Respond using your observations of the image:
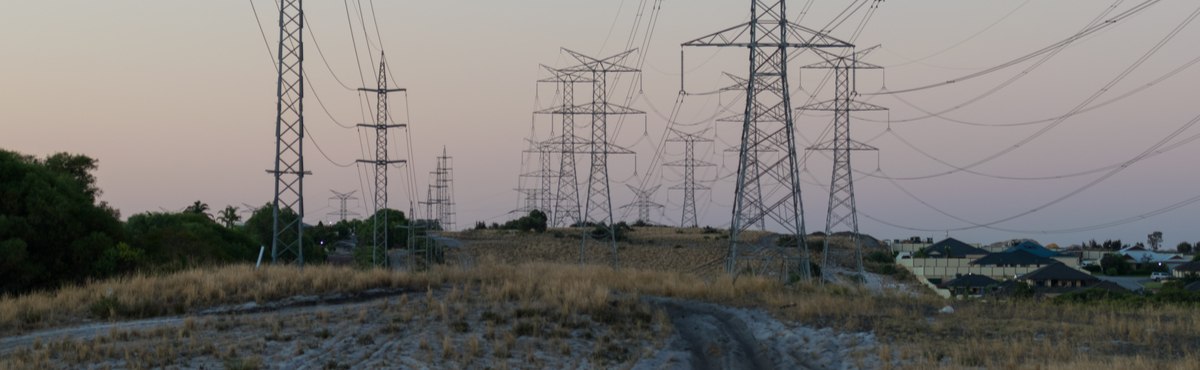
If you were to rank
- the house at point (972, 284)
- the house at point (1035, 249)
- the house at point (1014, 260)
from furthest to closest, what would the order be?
the house at point (1035, 249) → the house at point (1014, 260) → the house at point (972, 284)

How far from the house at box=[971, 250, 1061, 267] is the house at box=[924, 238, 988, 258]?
50.6ft

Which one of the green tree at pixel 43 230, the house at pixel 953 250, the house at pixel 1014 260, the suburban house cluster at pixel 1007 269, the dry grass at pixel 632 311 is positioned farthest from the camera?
the house at pixel 953 250

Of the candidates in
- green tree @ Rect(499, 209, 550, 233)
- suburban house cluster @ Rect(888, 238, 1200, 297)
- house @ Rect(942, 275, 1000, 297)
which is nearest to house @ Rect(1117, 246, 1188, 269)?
suburban house cluster @ Rect(888, 238, 1200, 297)

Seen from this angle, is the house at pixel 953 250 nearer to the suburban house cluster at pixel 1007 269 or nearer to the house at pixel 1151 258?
the suburban house cluster at pixel 1007 269

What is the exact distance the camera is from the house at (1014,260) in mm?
97938

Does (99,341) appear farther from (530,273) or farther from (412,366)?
(530,273)

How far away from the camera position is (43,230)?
4609 cm

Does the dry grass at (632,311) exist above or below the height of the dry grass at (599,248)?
below

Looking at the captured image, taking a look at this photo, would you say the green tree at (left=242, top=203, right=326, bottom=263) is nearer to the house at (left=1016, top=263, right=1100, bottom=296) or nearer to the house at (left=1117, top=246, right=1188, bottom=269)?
the house at (left=1016, top=263, right=1100, bottom=296)

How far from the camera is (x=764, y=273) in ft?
159

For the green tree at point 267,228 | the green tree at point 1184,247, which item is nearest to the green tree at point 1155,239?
the green tree at point 1184,247

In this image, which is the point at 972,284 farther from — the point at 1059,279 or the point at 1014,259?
the point at 1014,259

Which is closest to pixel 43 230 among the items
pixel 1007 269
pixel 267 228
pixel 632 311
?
pixel 632 311

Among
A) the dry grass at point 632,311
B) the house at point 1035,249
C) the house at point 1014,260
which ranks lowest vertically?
the dry grass at point 632,311
